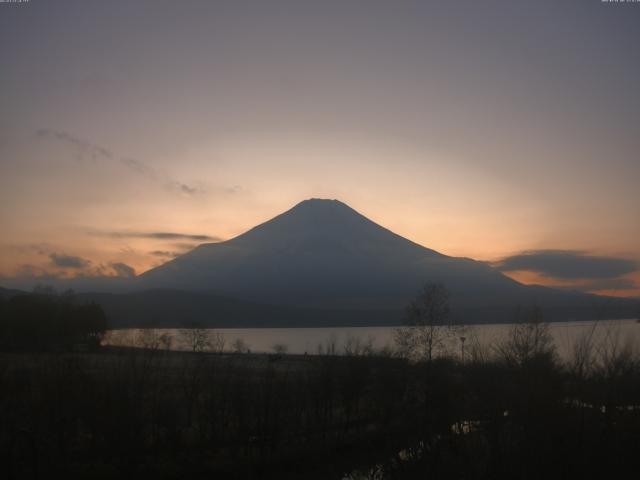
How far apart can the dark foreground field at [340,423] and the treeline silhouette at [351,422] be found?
35mm

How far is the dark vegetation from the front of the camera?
28.2 ft

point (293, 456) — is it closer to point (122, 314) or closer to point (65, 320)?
point (65, 320)

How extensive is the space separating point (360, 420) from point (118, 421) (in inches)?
381

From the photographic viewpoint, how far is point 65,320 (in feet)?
170

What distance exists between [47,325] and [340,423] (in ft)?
121

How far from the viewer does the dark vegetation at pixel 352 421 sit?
339 inches

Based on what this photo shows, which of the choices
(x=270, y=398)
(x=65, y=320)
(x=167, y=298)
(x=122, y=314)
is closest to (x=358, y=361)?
(x=270, y=398)

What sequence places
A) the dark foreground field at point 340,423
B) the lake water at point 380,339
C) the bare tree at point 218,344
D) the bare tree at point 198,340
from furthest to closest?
the bare tree at point 198,340 → the bare tree at point 218,344 → the lake water at point 380,339 → the dark foreground field at point 340,423

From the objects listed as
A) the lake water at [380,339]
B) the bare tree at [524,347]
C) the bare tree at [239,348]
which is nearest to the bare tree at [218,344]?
the lake water at [380,339]

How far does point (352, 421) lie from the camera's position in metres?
21.9

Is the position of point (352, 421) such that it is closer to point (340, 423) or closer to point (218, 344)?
point (340, 423)

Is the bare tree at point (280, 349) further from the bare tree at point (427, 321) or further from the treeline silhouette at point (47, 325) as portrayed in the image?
the bare tree at point (427, 321)

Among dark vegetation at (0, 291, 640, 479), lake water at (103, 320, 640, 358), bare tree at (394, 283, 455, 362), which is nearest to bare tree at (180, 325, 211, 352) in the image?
lake water at (103, 320, 640, 358)

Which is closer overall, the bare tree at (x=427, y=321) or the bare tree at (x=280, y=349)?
the bare tree at (x=427, y=321)
